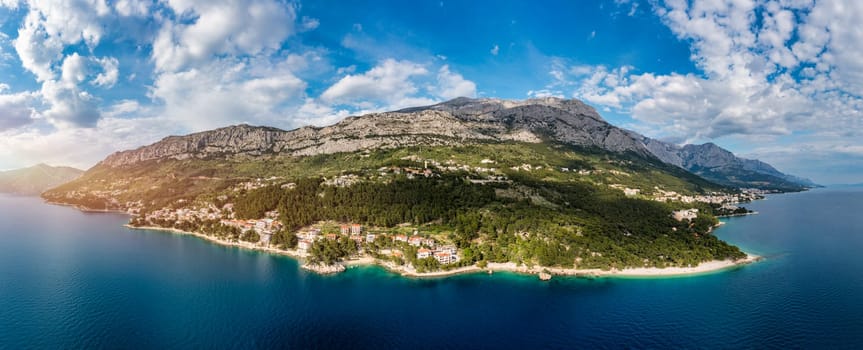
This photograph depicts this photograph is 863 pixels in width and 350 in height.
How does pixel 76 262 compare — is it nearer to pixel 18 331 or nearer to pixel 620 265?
pixel 18 331

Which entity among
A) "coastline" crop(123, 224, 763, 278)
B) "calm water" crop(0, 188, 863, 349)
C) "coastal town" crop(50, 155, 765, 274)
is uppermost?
"coastal town" crop(50, 155, 765, 274)

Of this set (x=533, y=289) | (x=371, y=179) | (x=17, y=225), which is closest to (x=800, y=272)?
(x=533, y=289)

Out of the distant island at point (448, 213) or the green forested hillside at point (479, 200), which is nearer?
the distant island at point (448, 213)

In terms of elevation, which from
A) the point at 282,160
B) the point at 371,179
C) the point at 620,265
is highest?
the point at 282,160

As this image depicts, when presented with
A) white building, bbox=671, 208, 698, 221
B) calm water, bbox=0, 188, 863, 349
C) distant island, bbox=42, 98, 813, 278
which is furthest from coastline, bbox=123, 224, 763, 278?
white building, bbox=671, 208, 698, 221

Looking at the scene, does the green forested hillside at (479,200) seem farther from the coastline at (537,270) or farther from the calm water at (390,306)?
the calm water at (390,306)

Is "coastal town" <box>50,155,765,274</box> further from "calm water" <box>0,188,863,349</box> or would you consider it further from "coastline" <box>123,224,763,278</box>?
"calm water" <box>0,188,863,349</box>

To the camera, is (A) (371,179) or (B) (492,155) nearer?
(A) (371,179)

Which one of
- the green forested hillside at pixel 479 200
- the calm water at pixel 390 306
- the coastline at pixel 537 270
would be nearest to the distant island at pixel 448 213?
the coastline at pixel 537 270
